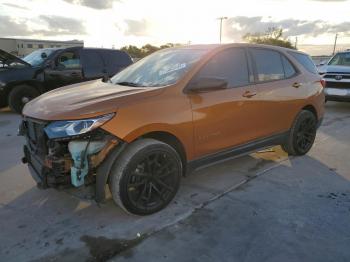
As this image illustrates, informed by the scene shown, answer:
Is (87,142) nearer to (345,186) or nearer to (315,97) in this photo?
(345,186)

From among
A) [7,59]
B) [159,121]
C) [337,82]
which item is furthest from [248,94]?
[7,59]

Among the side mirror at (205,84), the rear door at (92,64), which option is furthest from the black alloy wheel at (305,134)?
the rear door at (92,64)

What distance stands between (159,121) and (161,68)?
1043mm

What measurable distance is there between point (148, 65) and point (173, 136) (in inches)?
51.9

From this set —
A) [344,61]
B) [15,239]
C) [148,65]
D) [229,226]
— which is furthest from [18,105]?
[344,61]

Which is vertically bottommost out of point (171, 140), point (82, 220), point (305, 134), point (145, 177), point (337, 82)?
point (82, 220)

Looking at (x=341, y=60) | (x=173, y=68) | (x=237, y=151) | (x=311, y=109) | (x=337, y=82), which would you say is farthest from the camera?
(x=341, y=60)

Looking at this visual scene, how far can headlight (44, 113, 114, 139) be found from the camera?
124 inches

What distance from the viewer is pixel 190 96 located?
3.78m

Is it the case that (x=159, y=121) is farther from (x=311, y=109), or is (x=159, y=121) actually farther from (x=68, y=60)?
(x=68, y=60)

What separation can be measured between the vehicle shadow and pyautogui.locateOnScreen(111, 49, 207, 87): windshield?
1.33 meters

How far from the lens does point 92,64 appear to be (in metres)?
9.77

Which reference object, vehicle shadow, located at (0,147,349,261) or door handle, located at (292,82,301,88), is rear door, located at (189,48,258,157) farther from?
door handle, located at (292,82,301,88)

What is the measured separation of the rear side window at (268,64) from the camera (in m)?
4.66
